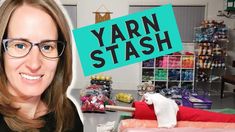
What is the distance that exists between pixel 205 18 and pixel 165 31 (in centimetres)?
583

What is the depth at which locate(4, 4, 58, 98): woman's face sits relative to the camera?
1.84 feet

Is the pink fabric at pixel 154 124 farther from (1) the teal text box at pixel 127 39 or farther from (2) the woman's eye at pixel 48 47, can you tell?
(2) the woman's eye at pixel 48 47

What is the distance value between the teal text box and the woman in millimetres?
47

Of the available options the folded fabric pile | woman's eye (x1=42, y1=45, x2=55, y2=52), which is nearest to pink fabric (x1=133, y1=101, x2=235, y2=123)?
woman's eye (x1=42, y1=45, x2=55, y2=52)

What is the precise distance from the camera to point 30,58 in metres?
0.56

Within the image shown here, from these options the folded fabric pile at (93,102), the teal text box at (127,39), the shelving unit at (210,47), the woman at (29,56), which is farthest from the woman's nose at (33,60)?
the shelving unit at (210,47)

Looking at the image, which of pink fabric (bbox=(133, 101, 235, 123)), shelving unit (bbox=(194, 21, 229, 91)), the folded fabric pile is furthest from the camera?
shelving unit (bbox=(194, 21, 229, 91))

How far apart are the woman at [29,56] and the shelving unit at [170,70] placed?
5.31m

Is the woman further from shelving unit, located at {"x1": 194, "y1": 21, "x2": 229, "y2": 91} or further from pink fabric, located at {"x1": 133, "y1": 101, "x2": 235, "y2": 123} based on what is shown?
shelving unit, located at {"x1": 194, "y1": 21, "x2": 229, "y2": 91}

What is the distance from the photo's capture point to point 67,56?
0.65m

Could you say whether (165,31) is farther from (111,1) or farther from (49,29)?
(111,1)

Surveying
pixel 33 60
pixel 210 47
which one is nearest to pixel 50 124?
pixel 33 60

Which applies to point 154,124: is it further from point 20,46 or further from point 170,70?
point 170,70

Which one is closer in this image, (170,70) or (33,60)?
(33,60)
